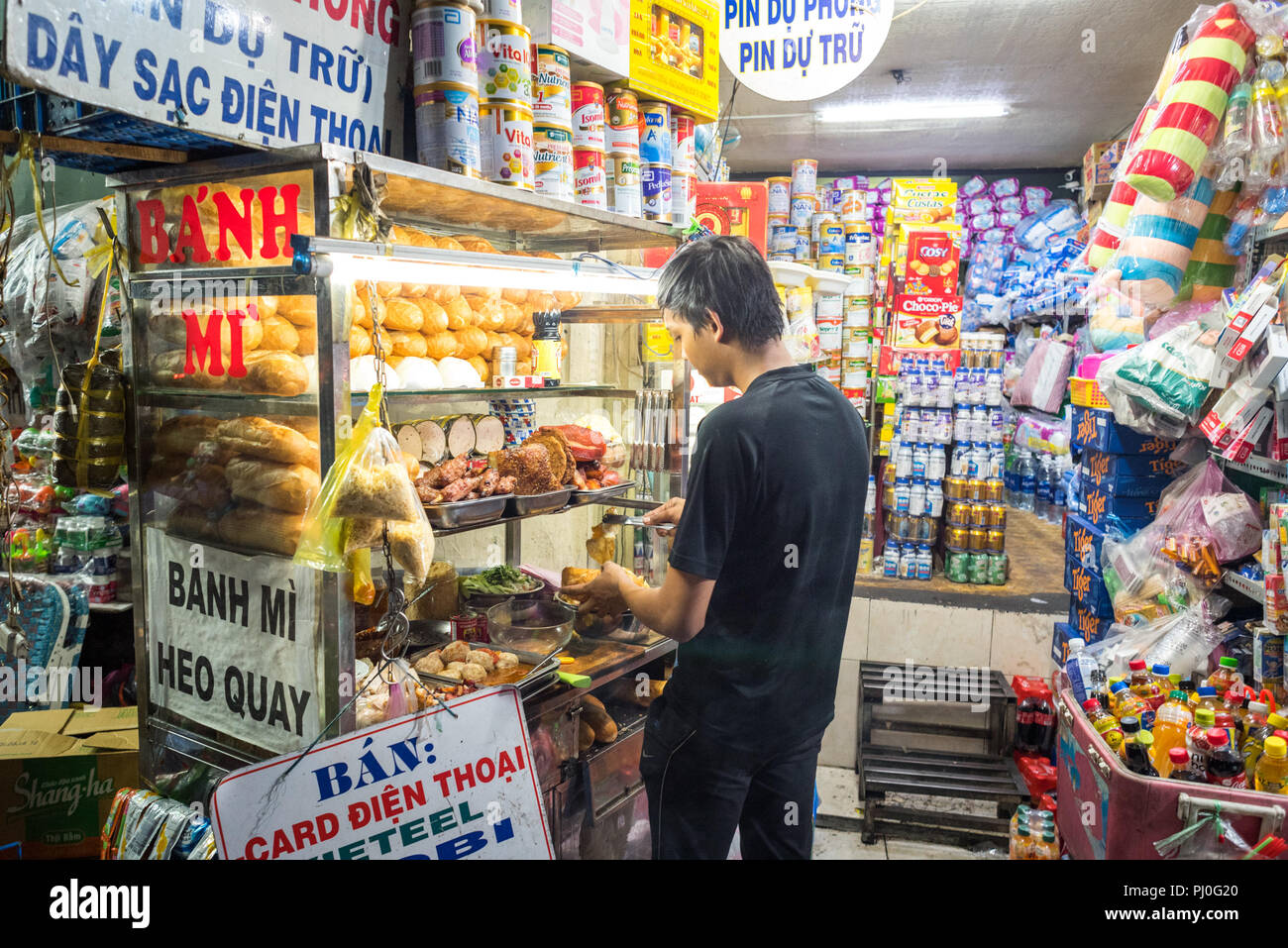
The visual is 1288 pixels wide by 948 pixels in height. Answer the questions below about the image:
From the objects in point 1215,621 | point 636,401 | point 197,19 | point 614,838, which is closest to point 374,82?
point 197,19

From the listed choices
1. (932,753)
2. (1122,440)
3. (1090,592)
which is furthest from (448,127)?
(932,753)

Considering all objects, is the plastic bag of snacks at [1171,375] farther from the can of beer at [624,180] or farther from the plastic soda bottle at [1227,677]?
the can of beer at [624,180]

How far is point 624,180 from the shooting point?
263cm

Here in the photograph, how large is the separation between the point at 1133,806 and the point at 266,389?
2.35m

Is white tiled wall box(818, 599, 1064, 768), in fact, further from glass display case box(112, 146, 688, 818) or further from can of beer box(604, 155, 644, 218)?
can of beer box(604, 155, 644, 218)

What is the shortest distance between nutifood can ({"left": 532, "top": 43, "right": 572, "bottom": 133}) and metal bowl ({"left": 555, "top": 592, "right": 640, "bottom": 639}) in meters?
1.42

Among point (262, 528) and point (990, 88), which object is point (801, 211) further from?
point (262, 528)

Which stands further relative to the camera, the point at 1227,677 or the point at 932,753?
the point at 932,753

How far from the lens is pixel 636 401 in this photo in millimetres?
3084

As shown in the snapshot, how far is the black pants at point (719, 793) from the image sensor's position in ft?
6.76

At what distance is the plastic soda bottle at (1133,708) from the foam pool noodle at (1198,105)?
1707mm

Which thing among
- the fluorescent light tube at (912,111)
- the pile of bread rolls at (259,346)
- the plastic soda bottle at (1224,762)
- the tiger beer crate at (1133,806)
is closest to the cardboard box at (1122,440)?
the tiger beer crate at (1133,806)

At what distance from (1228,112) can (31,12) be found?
11.0 ft
